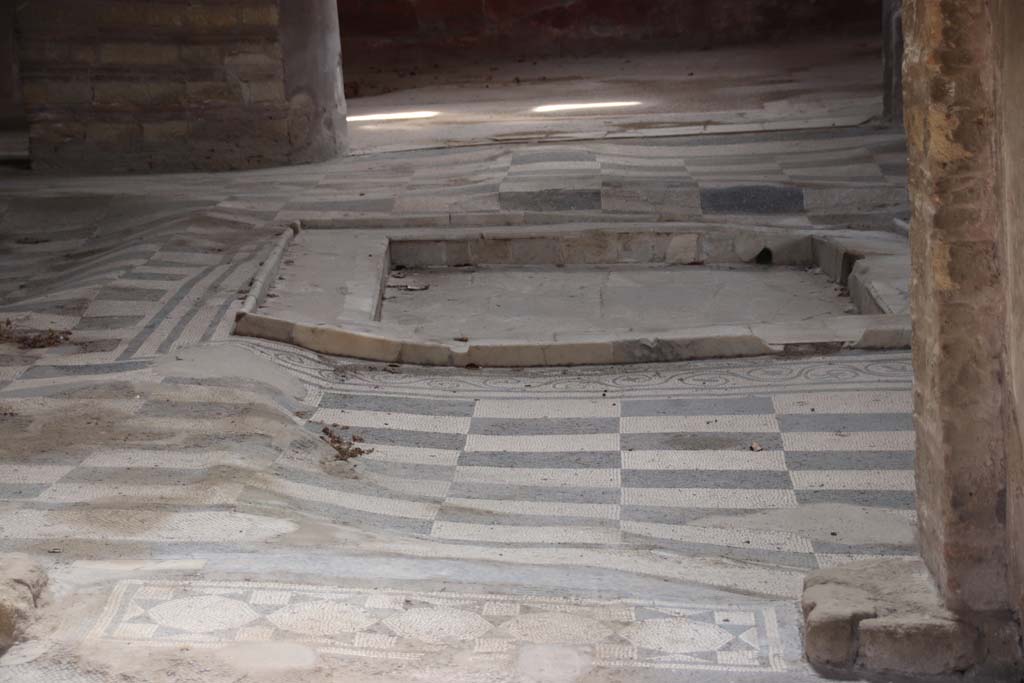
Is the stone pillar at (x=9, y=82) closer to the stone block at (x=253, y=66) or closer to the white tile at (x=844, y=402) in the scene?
the stone block at (x=253, y=66)

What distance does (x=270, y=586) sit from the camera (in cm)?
314

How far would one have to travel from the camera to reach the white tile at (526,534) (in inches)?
159

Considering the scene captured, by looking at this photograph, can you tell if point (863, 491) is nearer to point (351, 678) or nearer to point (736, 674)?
point (736, 674)

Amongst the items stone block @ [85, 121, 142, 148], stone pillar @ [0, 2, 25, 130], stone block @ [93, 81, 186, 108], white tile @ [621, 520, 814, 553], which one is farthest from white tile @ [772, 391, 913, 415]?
stone pillar @ [0, 2, 25, 130]

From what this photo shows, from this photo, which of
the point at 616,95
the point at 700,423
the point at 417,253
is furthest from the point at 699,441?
the point at 616,95

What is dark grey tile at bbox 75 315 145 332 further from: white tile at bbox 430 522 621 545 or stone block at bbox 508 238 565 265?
white tile at bbox 430 522 621 545

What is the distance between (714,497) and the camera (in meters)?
4.45

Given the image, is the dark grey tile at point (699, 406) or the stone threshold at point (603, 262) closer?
the dark grey tile at point (699, 406)

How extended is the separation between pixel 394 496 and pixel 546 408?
1.03 meters

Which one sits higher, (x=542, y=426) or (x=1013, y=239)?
(x=1013, y=239)

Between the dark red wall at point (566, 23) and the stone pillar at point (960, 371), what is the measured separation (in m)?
12.0

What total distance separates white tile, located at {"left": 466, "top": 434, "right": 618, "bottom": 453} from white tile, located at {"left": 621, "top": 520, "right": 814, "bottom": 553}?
688mm

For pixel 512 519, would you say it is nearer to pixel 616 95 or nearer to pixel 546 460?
pixel 546 460

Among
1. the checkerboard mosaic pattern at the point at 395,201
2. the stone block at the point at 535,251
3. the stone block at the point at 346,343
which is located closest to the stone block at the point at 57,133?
the checkerboard mosaic pattern at the point at 395,201
